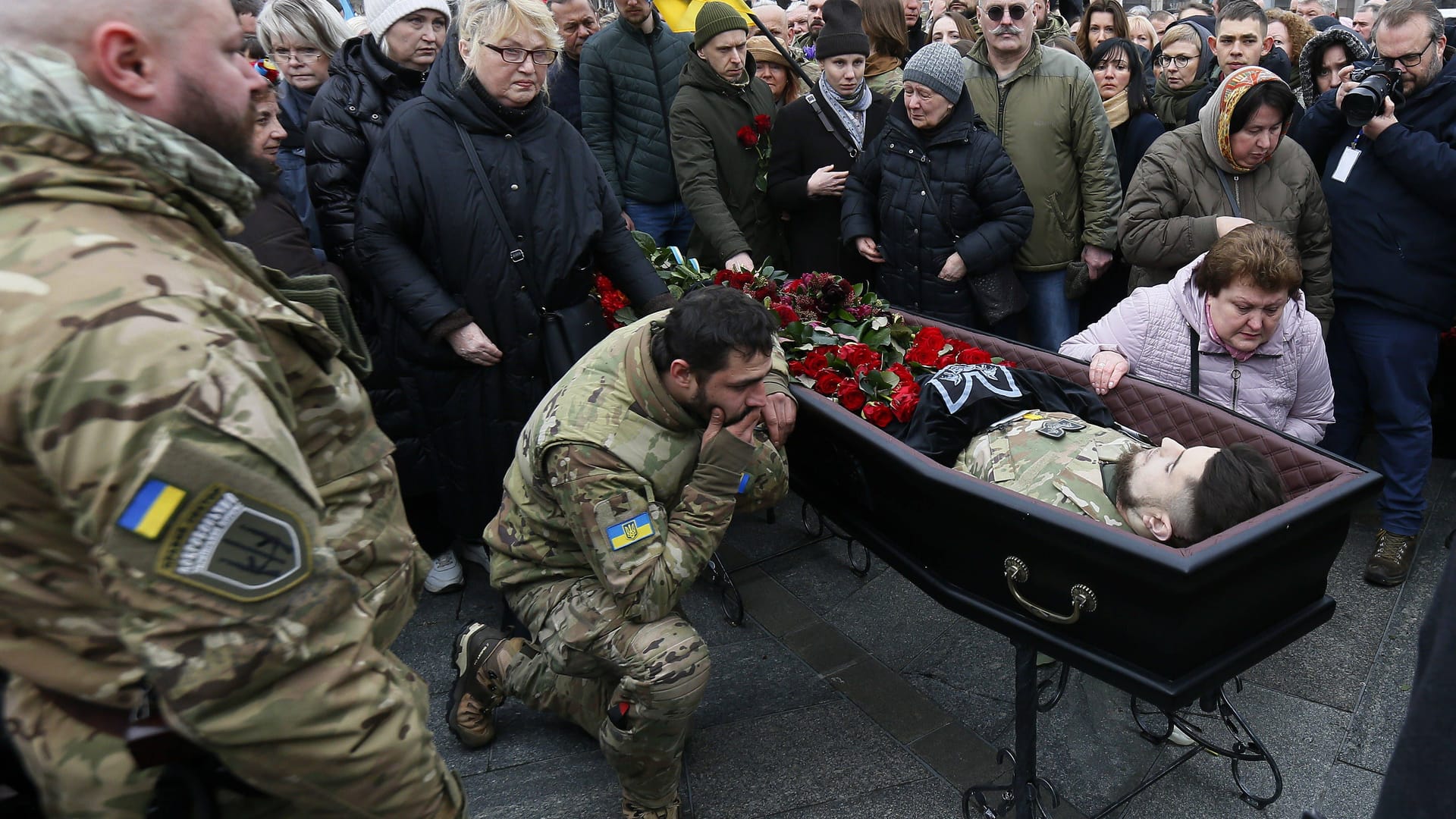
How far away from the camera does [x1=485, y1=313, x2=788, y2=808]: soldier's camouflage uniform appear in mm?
2363

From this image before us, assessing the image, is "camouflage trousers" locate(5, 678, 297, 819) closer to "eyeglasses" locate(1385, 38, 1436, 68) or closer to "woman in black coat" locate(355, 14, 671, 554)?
"woman in black coat" locate(355, 14, 671, 554)

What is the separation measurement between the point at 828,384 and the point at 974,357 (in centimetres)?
50

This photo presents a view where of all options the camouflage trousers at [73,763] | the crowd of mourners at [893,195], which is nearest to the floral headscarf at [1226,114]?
the crowd of mourners at [893,195]

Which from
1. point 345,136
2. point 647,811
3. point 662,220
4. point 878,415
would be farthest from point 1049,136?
point 647,811

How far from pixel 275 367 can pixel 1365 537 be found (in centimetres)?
415

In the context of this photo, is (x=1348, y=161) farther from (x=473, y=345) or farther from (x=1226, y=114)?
(x=473, y=345)

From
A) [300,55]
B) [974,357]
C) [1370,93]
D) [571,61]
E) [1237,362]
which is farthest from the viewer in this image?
[571,61]

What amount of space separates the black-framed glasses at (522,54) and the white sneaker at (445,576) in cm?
189

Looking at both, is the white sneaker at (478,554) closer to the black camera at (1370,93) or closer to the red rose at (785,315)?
the red rose at (785,315)

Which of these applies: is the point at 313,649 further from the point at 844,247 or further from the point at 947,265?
the point at 844,247

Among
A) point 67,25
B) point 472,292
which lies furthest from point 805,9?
point 67,25

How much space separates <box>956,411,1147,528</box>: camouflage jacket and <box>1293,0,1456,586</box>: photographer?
64.2 inches

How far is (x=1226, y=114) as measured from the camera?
360cm

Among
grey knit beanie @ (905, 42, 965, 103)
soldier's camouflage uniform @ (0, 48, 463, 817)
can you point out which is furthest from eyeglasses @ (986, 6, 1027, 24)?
soldier's camouflage uniform @ (0, 48, 463, 817)
